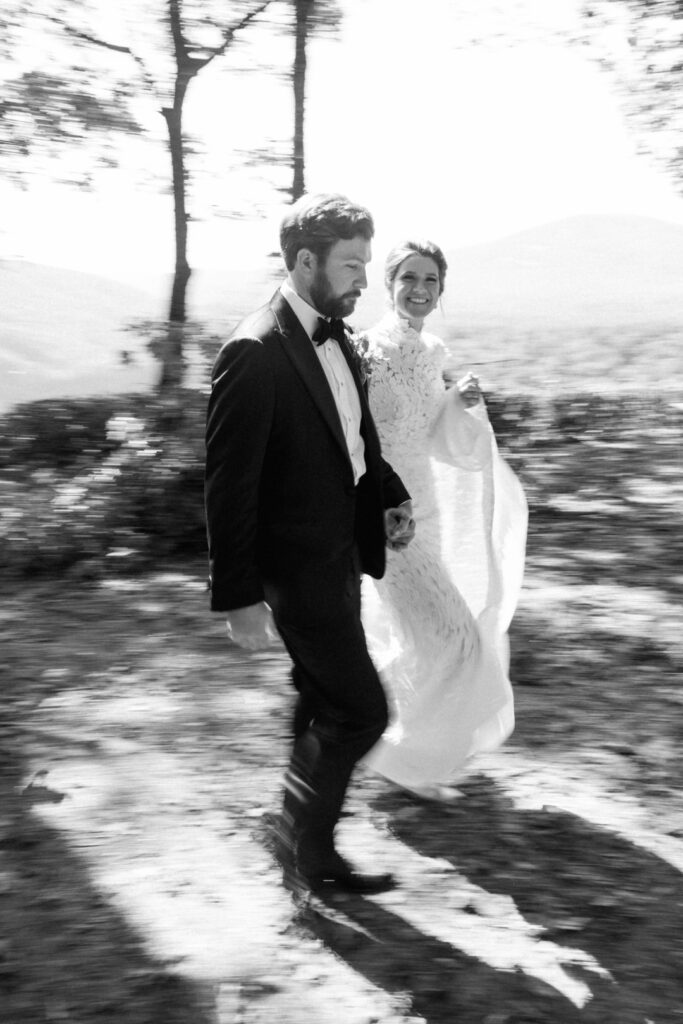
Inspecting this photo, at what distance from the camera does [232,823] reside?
151 inches

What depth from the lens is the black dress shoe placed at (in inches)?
128

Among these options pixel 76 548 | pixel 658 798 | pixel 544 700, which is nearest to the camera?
pixel 658 798

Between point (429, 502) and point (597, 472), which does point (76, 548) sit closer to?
point (429, 502)

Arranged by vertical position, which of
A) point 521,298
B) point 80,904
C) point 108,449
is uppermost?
point 521,298

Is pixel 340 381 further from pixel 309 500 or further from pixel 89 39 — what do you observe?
pixel 89 39

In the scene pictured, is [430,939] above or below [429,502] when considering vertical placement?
below

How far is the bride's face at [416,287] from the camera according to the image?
3887mm

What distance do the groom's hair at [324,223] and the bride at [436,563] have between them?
98 centimetres

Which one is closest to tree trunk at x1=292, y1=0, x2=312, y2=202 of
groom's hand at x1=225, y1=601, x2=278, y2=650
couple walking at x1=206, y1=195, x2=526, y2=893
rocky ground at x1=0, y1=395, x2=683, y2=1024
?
rocky ground at x1=0, y1=395, x2=683, y2=1024

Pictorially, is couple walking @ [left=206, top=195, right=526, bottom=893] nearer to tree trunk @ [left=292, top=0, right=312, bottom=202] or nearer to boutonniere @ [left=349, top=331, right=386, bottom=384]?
boutonniere @ [left=349, top=331, right=386, bottom=384]

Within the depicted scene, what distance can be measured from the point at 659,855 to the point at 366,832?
Result: 93cm

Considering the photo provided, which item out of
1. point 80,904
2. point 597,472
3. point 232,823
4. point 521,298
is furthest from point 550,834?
point 521,298

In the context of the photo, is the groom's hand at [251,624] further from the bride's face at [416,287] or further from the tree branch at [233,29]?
the tree branch at [233,29]

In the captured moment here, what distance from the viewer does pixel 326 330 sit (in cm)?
299
